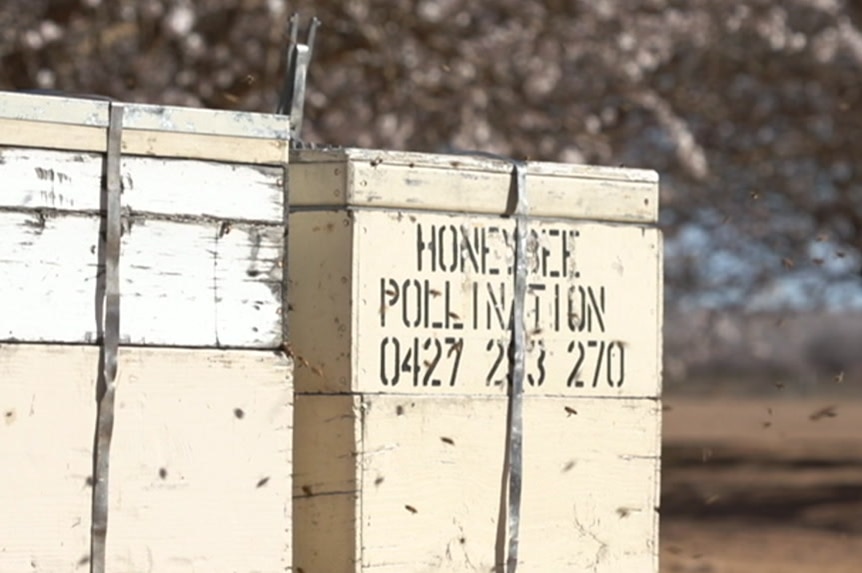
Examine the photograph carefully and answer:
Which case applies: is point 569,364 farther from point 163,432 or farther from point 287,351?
point 163,432

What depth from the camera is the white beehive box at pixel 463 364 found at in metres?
4.12

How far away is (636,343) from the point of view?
454 cm

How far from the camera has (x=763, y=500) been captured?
18.6 m

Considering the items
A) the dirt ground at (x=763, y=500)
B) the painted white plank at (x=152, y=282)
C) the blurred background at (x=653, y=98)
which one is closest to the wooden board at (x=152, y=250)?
the painted white plank at (x=152, y=282)

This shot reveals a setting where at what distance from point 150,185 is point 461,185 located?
0.83 m

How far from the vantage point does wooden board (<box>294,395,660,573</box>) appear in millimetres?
4090

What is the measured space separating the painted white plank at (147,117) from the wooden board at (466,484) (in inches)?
25.9

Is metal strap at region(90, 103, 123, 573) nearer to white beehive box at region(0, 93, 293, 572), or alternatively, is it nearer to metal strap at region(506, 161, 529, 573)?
white beehive box at region(0, 93, 293, 572)

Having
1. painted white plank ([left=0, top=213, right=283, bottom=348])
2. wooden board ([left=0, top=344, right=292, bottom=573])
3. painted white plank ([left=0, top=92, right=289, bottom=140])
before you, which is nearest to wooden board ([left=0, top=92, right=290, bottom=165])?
painted white plank ([left=0, top=92, right=289, bottom=140])

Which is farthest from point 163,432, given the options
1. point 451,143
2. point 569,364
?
point 451,143

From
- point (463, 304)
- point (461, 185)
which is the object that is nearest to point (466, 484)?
point (463, 304)

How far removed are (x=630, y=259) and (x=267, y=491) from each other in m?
1.18

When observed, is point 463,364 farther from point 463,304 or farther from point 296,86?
point 296,86

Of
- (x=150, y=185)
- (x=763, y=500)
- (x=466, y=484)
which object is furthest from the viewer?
(x=763, y=500)
